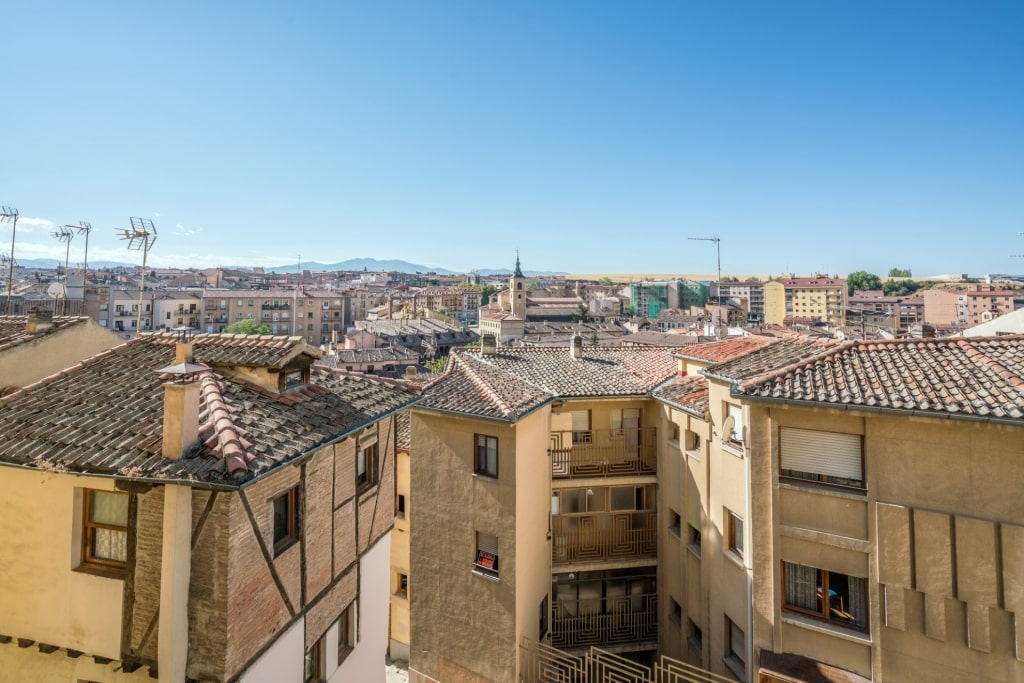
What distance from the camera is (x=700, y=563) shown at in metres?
14.1

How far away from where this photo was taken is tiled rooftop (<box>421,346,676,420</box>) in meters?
14.4

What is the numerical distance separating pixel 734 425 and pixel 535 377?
7.07 meters

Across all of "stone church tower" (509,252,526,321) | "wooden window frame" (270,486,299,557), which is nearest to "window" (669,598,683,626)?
"wooden window frame" (270,486,299,557)

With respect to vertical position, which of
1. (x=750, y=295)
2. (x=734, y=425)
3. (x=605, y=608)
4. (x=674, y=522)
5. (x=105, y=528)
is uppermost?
(x=750, y=295)

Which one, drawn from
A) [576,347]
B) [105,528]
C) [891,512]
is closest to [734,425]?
[891,512]

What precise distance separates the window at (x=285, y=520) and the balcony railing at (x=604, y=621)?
462 inches

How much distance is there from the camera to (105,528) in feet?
21.7

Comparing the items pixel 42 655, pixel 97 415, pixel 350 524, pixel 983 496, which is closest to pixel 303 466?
pixel 350 524

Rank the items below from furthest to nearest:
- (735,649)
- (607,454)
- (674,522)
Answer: (607,454) < (674,522) < (735,649)

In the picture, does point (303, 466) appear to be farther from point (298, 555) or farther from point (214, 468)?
point (214, 468)

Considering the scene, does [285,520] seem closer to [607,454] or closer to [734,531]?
[734,531]

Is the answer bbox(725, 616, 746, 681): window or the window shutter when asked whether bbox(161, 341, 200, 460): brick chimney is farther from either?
bbox(725, 616, 746, 681): window

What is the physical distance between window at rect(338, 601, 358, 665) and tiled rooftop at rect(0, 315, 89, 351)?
7485mm

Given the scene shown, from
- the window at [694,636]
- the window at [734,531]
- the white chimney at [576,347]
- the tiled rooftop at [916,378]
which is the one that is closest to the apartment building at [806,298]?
the white chimney at [576,347]
